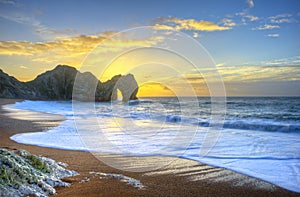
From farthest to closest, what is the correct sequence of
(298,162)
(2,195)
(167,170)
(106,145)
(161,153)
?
(106,145)
(161,153)
(298,162)
(167,170)
(2,195)

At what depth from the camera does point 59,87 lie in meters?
87.9

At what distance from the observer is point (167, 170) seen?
5.48 m

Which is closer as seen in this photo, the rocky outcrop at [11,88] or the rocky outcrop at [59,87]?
the rocky outcrop at [11,88]

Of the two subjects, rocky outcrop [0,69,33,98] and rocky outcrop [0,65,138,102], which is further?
rocky outcrop [0,65,138,102]

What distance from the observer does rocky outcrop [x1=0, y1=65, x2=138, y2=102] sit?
69.9 metres

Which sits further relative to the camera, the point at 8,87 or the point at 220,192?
the point at 8,87

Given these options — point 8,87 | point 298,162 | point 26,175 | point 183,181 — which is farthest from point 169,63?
point 8,87

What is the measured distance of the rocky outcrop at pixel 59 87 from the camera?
2753 inches

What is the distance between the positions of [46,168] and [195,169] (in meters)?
3.27

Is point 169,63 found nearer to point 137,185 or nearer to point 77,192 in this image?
point 137,185

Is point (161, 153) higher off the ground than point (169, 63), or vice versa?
point (169, 63)

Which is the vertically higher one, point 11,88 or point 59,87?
point 59,87

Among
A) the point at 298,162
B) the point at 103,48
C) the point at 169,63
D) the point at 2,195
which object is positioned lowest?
the point at 298,162

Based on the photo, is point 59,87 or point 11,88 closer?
point 11,88
